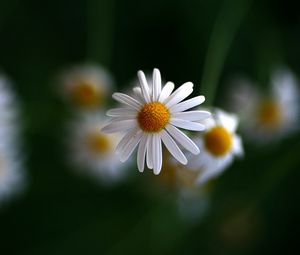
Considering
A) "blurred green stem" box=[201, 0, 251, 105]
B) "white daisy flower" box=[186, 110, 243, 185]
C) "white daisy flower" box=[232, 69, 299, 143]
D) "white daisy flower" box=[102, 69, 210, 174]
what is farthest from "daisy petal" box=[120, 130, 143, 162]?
"white daisy flower" box=[232, 69, 299, 143]

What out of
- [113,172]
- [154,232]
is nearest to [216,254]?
[154,232]

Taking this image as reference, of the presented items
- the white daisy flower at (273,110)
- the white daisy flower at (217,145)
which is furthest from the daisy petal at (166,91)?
the white daisy flower at (273,110)

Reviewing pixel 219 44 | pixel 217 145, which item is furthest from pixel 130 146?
pixel 219 44

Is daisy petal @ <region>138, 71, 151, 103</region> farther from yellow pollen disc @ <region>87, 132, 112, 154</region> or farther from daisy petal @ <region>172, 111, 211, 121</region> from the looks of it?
yellow pollen disc @ <region>87, 132, 112, 154</region>

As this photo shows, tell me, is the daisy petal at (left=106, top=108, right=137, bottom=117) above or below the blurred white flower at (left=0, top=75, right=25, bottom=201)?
below

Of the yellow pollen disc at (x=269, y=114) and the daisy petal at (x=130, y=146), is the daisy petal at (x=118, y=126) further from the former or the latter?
the yellow pollen disc at (x=269, y=114)

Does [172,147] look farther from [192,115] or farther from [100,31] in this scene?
[100,31]
